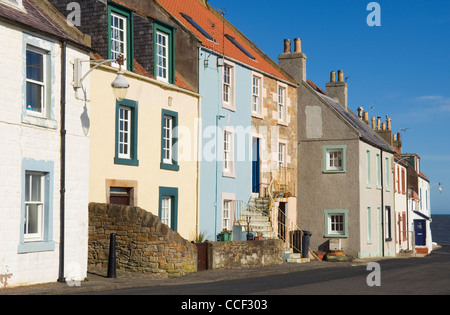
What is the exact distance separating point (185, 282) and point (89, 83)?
604cm

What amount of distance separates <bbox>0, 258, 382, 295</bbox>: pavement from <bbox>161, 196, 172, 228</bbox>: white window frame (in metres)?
2.88

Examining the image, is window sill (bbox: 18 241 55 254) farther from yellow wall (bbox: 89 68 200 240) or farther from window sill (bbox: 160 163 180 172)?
window sill (bbox: 160 163 180 172)

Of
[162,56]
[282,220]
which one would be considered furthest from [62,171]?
[282,220]

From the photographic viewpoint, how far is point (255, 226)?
95.6 ft

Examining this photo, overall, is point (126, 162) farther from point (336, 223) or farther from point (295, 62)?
point (336, 223)

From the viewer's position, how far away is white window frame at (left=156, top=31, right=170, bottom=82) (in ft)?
83.0

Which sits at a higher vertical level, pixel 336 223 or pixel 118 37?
pixel 118 37

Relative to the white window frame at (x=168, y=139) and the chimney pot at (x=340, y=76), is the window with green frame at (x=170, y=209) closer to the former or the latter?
the white window frame at (x=168, y=139)

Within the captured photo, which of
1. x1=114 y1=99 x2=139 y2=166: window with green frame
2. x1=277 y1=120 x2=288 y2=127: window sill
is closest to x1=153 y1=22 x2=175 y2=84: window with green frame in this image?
x1=114 y1=99 x2=139 y2=166: window with green frame

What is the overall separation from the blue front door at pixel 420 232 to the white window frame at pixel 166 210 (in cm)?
3634

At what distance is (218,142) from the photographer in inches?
1111

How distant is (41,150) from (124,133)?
5.49 meters

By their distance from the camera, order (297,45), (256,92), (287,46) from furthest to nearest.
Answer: (287,46)
(297,45)
(256,92)
